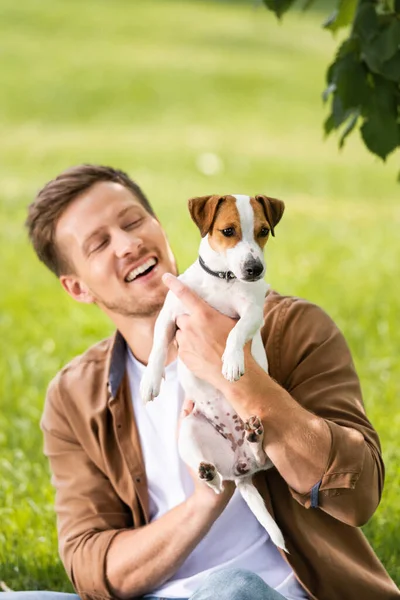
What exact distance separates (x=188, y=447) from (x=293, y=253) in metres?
6.20

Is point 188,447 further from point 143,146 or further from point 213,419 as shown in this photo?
point 143,146

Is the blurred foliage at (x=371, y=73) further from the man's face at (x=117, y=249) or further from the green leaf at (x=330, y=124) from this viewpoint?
the man's face at (x=117, y=249)

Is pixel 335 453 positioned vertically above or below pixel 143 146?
above

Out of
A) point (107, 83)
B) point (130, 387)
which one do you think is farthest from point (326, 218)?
point (107, 83)

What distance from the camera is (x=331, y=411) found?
274 centimetres

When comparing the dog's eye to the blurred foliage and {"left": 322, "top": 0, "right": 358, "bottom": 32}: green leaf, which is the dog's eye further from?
{"left": 322, "top": 0, "right": 358, "bottom": 32}: green leaf

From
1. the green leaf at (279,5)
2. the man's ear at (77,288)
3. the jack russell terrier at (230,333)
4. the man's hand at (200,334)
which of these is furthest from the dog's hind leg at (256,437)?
the green leaf at (279,5)

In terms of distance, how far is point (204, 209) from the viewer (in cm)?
225

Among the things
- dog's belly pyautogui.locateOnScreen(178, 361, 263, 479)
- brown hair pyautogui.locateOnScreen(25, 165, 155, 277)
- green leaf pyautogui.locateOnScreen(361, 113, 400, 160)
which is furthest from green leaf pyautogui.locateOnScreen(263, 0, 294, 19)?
dog's belly pyautogui.locateOnScreen(178, 361, 263, 479)

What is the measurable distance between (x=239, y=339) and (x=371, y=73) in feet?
3.85

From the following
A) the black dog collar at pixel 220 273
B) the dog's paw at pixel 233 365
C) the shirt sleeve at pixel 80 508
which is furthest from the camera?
the shirt sleeve at pixel 80 508

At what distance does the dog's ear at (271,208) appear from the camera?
7.34 ft

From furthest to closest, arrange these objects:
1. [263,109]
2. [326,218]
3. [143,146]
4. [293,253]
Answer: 1. [263,109]
2. [143,146]
3. [326,218]
4. [293,253]

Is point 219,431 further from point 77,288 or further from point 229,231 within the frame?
point 77,288
